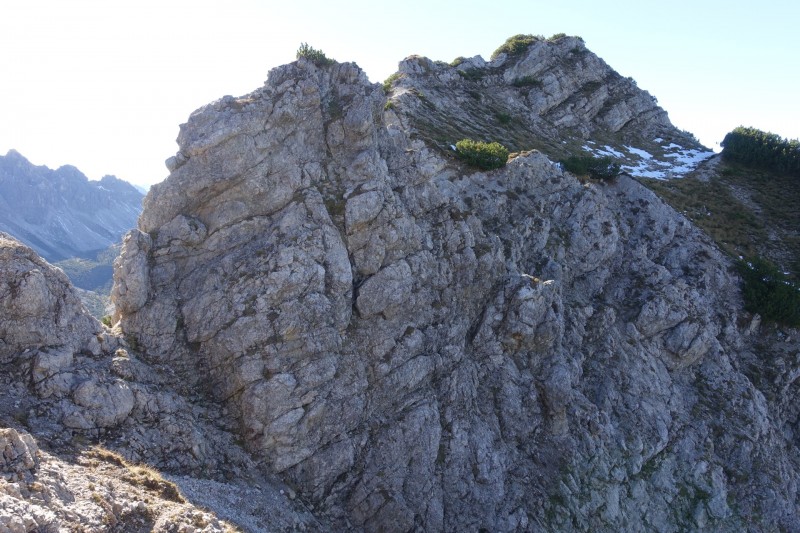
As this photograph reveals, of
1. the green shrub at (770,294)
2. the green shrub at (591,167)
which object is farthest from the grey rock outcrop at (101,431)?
the green shrub at (770,294)

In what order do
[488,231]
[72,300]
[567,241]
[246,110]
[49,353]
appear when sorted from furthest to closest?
[567,241]
[488,231]
[246,110]
[72,300]
[49,353]

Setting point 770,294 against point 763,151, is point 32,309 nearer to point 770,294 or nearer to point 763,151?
point 770,294

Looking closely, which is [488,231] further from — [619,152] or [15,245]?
[619,152]

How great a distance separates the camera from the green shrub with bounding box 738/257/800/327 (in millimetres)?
41375

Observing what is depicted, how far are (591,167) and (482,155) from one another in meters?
13.4

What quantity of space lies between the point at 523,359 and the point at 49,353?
89.3 ft

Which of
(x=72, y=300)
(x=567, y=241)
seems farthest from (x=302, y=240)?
(x=567, y=241)

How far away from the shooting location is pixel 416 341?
3072cm

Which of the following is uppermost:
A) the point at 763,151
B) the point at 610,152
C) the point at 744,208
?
the point at 763,151

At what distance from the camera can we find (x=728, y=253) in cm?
4584

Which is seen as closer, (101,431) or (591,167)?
(101,431)

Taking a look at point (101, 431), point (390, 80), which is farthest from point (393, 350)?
point (390, 80)

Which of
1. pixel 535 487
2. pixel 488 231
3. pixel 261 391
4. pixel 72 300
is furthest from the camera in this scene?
pixel 488 231

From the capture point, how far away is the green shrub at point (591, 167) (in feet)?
154
